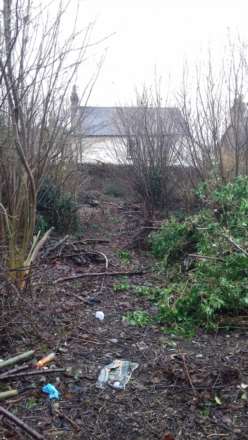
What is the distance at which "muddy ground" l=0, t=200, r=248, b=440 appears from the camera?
2.76 meters

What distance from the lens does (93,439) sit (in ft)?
8.68

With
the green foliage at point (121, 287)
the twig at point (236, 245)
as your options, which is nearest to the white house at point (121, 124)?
the green foliage at point (121, 287)

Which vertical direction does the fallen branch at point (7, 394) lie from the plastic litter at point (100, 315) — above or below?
above

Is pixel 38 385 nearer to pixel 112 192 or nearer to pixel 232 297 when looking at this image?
pixel 232 297

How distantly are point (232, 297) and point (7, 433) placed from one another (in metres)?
2.64

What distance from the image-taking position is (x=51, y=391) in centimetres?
306

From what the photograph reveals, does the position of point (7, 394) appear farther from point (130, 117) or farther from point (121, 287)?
point (130, 117)

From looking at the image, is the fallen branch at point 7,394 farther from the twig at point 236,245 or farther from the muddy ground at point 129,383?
the twig at point 236,245

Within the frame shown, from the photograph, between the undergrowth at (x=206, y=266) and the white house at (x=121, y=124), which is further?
the white house at (x=121, y=124)

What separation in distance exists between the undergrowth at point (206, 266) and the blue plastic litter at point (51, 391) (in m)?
→ 1.55

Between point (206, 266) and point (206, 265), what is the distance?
2 cm

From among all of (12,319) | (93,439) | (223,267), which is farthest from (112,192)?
(93,439)

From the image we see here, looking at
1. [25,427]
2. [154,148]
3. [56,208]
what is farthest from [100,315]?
[154,148]

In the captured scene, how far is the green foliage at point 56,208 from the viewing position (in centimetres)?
834
